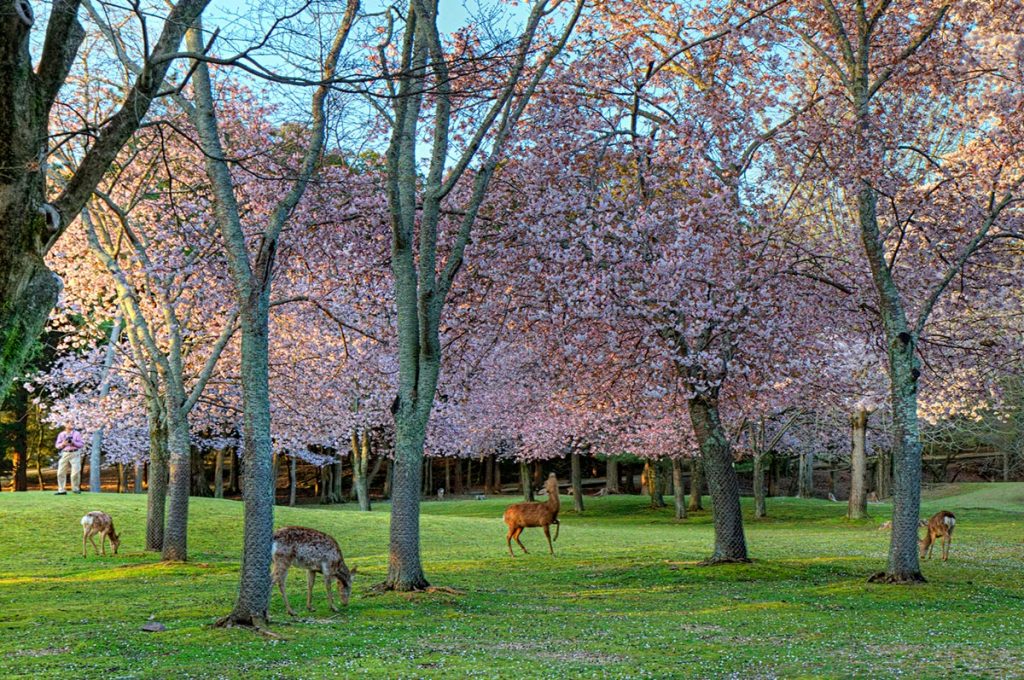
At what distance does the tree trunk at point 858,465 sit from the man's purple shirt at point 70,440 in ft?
99.8

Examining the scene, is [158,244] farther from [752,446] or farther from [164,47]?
[752,446]

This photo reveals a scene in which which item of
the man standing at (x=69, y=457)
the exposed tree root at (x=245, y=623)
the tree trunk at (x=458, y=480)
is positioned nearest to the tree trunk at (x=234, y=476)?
the tree trunk at (x=458, y=480)

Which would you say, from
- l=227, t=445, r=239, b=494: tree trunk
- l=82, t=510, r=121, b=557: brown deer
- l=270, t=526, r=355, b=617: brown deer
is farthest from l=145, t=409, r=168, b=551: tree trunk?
l=227, t=445, r=239, b=494: tree trunk

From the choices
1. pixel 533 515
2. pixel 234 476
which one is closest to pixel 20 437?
pixel 234 476

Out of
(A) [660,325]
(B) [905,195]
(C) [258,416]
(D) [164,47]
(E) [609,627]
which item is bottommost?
(E) [609,627]

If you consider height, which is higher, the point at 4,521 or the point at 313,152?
the point at 313,152

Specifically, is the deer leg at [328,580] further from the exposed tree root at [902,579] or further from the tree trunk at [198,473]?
the tree trunk at [198,473]

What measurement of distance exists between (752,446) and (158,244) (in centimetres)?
2884

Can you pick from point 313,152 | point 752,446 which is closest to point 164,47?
point 313,152

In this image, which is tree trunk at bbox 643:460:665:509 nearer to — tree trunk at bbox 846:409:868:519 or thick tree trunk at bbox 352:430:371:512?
tree trunk at bbox 846:409:868:519

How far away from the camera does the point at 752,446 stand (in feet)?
147

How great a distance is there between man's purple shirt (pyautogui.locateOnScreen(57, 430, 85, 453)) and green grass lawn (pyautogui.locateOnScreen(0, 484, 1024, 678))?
3.41 meters

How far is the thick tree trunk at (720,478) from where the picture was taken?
21.8m

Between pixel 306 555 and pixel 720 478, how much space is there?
10891 millimetres
